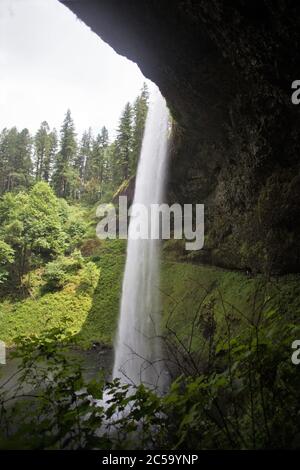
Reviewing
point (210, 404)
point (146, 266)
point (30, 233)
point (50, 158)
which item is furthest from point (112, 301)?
point (50, 158)

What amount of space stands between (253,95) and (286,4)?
138 inches

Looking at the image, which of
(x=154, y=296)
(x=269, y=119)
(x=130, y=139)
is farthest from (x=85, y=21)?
(x=130, y=139)

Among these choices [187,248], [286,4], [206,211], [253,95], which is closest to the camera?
[286,4]

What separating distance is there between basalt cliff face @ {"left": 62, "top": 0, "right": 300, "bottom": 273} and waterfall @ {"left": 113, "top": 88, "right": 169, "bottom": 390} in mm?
5945

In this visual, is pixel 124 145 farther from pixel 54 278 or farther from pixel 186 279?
pixel 186 279

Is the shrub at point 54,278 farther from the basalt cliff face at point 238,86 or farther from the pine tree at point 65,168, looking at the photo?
the pine tree at point 65,168

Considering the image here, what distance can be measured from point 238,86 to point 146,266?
44.9ft

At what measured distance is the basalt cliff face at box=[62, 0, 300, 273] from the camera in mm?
6734

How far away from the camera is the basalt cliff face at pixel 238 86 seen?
22.1ft

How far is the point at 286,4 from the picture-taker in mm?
5488

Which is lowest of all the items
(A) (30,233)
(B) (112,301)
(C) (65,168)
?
(B) (112,301)

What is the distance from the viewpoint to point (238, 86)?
9461mm

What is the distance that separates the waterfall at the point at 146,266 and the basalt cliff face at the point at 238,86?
5945mm
